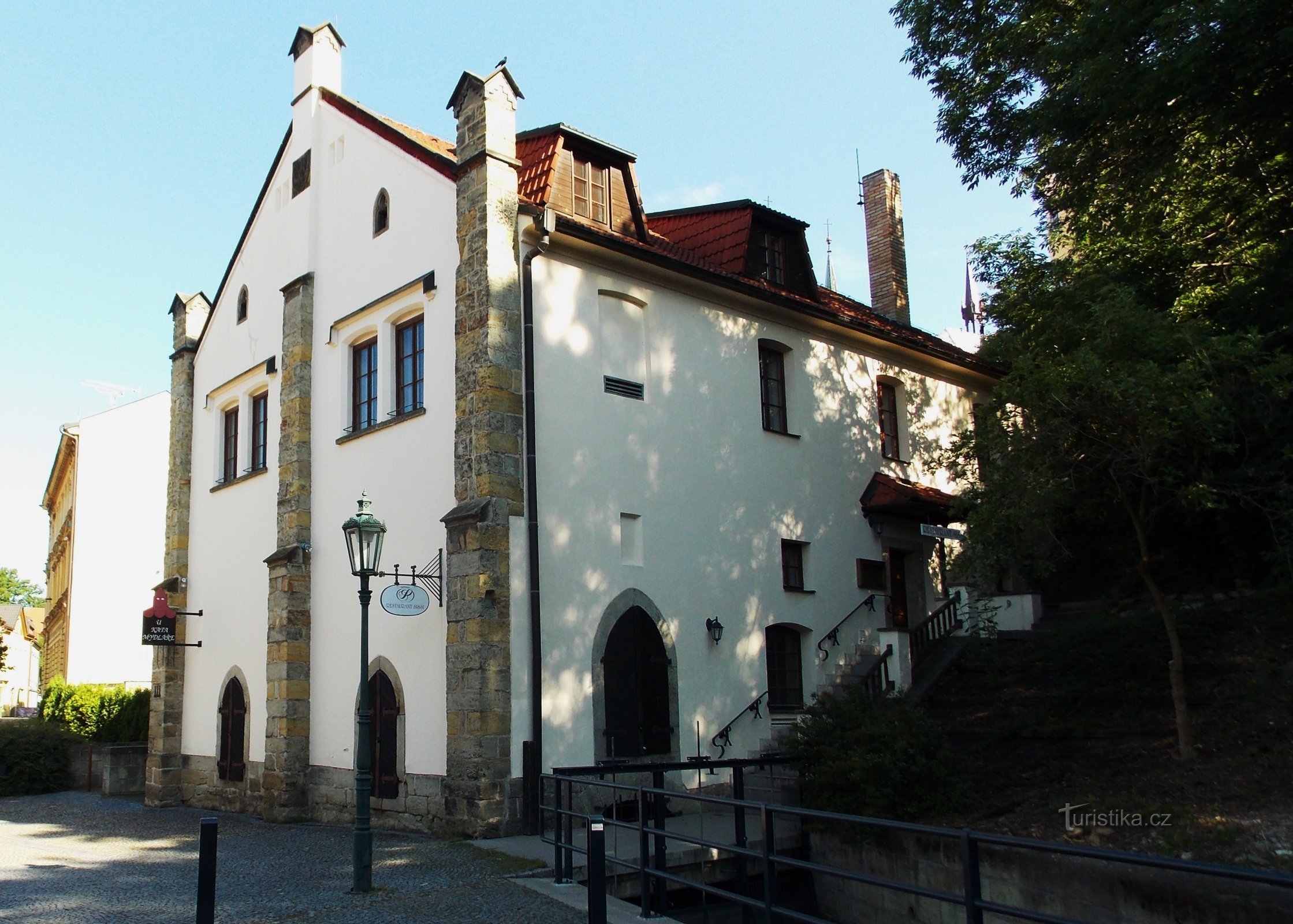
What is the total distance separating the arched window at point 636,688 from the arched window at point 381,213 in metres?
6.60

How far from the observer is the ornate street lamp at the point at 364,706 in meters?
9.81

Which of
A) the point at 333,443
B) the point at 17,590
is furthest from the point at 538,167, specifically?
the point at 17,590

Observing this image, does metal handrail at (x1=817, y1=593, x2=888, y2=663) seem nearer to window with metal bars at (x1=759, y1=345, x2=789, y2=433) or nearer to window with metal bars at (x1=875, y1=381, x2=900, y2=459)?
window with metal bars at (x1=875, y1=381, x2=900, y2=459)

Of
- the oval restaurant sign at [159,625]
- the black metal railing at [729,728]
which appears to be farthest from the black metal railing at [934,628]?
the oval restaurant sign at [159,625]

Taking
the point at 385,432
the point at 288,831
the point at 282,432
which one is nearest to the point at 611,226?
the point at 385,432

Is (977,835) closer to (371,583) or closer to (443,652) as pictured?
(443,652)

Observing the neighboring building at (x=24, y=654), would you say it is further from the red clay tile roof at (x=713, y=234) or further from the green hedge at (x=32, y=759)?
the red clay tile roof at (x=713, y=234)

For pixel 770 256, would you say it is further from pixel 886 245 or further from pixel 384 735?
pixel 384 735

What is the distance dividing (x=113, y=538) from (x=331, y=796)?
859 inches

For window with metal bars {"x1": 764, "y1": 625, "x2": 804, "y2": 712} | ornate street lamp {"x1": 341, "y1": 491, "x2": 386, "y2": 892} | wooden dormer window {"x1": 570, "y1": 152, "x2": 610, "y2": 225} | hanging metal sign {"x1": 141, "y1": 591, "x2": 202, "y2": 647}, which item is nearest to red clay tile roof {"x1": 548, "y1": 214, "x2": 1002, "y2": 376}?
wooden dormer window {"x1": 570, "y1": 152, "x2": 610, "y2": 225}

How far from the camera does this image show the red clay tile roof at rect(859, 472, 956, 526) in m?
18.4

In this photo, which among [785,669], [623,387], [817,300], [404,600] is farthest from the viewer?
[817,300]

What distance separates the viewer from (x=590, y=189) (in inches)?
628

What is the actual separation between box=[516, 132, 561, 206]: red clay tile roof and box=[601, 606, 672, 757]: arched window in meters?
5.72
